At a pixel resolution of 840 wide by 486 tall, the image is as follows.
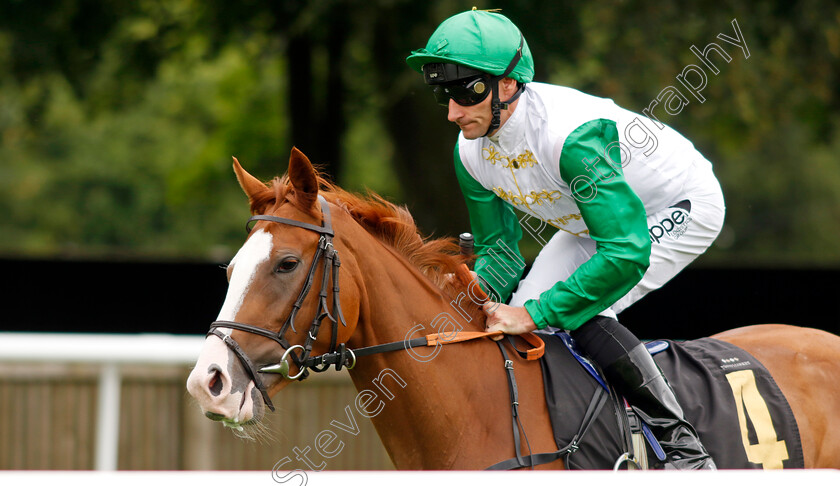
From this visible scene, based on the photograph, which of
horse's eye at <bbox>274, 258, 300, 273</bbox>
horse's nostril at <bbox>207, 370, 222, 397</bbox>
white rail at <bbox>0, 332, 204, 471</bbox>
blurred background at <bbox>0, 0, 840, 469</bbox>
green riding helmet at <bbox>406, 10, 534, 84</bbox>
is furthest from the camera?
blurred background at <bbox>0, 0, 840, 469</bbox>

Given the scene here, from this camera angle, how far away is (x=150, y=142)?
838 inches

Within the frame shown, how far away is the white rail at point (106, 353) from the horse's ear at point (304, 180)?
1.05 meters

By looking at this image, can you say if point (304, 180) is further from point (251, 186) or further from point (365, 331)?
point (365, 331)

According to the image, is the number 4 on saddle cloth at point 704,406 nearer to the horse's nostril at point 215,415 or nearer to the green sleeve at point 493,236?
the green sleeve at point 493,236

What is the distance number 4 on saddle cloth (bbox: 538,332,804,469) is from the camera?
2.43 meters

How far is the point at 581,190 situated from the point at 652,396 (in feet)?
2.12

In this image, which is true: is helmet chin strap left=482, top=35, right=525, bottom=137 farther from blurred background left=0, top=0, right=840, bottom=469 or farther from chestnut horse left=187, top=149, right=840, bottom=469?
blurred background left=0, top=0, right=840, bottom=469

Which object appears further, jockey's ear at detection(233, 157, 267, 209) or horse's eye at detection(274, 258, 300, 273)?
jockey's ear at detection(233, 157, 267, 209)

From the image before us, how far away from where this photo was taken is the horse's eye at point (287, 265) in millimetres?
2178

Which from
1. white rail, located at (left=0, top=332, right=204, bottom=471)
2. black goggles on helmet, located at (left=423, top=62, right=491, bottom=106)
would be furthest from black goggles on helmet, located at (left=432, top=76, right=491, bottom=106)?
white rail, located at (left=0, top=332, right=204, bottom=471)

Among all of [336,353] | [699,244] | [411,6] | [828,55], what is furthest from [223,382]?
[828,55]

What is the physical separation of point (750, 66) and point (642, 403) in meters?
6.97

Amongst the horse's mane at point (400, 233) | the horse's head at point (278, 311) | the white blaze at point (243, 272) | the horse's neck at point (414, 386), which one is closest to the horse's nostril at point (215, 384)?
the horse's head at point (278, 311)

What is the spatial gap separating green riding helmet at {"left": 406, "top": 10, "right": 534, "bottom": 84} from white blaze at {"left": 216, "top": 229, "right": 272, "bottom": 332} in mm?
768
